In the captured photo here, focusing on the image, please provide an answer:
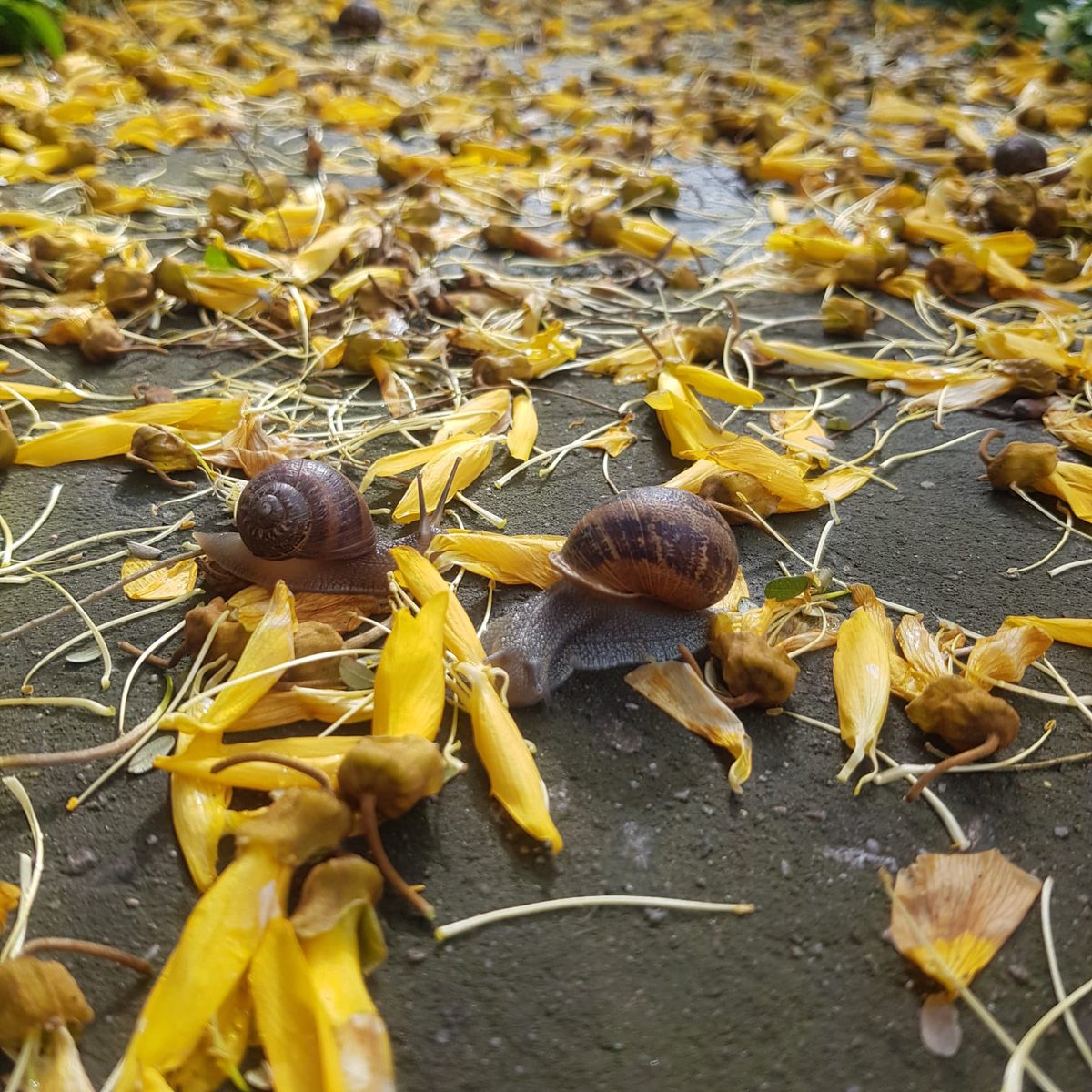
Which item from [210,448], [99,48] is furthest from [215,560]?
[99,48]

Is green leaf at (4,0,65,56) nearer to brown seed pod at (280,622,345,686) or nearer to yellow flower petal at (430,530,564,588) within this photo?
yellow flower petal at (430,530,564,588)

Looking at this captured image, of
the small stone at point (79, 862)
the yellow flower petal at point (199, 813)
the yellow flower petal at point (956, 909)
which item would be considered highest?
the yellow flower petal at point (956, 909)

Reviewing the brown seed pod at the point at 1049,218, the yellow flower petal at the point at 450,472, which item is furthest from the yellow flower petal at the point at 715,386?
the brown seed pod at the point at 1049,218

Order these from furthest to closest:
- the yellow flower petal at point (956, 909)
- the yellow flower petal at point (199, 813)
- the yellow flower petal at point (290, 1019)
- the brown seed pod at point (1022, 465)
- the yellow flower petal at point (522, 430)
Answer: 1. the yellow flower petal at point (522, 430)
2. the brown seed pod at point (1022, 465)
3. the yellow flower petal at point (199, 813)
4. the yellow flower petal at point (956, 909)
5. the yellow flower petal at point (290, 1019)

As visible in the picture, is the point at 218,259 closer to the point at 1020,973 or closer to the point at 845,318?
the point at 845,318

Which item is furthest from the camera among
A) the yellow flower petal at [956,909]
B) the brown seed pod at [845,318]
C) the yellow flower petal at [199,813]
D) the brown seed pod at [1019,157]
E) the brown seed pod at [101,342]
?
the brown seed pod at [1019,157]

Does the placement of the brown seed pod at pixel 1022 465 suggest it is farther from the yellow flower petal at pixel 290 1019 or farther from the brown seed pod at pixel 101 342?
the brown seed pod at pixel 101 342

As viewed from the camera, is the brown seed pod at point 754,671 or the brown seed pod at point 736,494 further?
the brown seed pod at point 736,494
